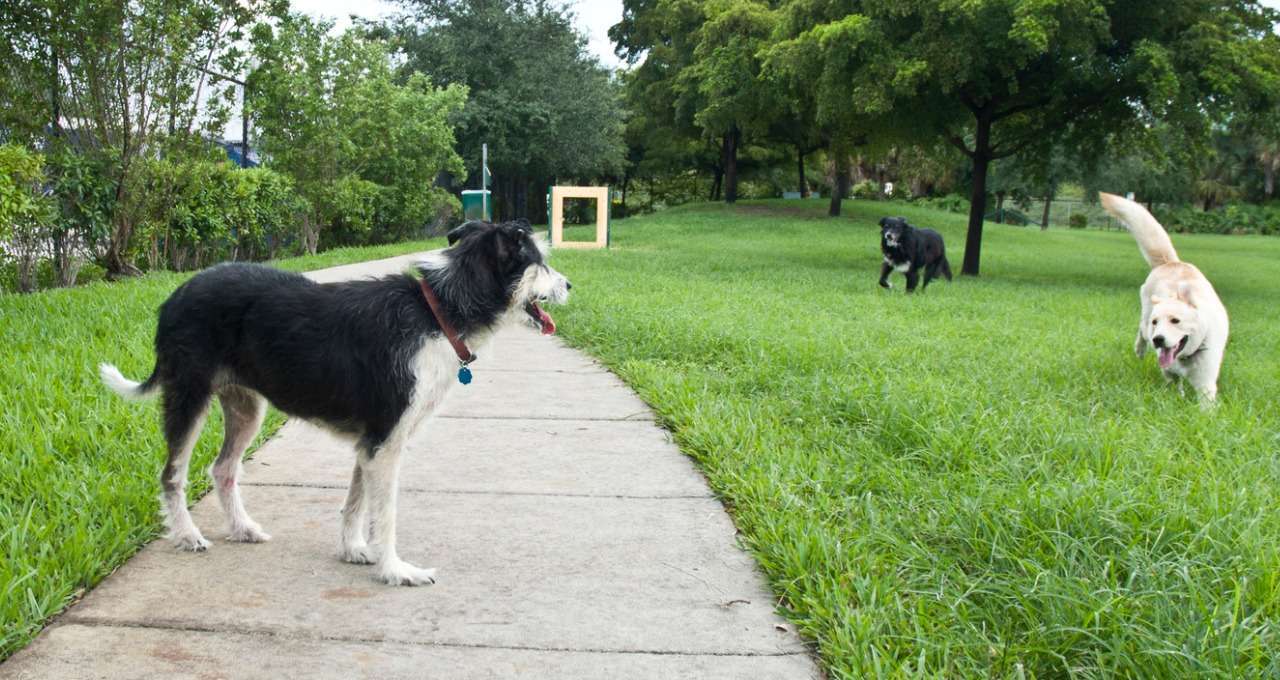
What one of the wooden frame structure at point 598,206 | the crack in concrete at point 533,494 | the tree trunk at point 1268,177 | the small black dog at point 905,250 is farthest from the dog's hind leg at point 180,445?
the tree trunk at point 1268,177

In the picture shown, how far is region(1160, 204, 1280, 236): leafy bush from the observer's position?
174 ft

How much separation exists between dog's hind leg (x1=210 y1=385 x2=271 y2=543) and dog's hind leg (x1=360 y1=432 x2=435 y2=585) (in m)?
0.62

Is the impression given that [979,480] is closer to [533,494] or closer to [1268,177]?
[533,494]

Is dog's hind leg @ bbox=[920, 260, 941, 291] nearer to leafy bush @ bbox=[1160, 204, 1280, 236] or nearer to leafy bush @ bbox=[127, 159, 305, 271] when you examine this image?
leafy bush @ bbox=[127, 159, 305, 271]

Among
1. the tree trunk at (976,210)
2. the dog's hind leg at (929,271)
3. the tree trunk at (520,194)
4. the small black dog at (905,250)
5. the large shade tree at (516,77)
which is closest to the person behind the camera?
the small black dog at (905,250)

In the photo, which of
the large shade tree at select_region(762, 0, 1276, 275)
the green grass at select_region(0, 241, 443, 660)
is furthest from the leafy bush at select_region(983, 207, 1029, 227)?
the green grass at select_region(0, 241, 443, 660)

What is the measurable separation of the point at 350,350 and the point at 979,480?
263 centimetres

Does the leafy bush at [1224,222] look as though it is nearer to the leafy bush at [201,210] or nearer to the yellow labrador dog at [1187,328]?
the leafy bush at [201,210]

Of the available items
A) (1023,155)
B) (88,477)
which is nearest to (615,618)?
(88,477)

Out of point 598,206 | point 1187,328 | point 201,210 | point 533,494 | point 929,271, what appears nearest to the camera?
point 533,494

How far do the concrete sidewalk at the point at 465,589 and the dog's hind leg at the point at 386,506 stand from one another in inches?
2.5

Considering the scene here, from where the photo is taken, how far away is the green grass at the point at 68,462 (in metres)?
3.00

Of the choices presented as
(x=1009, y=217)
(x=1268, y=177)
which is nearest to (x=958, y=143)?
(x=1009, y=217)

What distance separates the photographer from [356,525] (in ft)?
11.5
